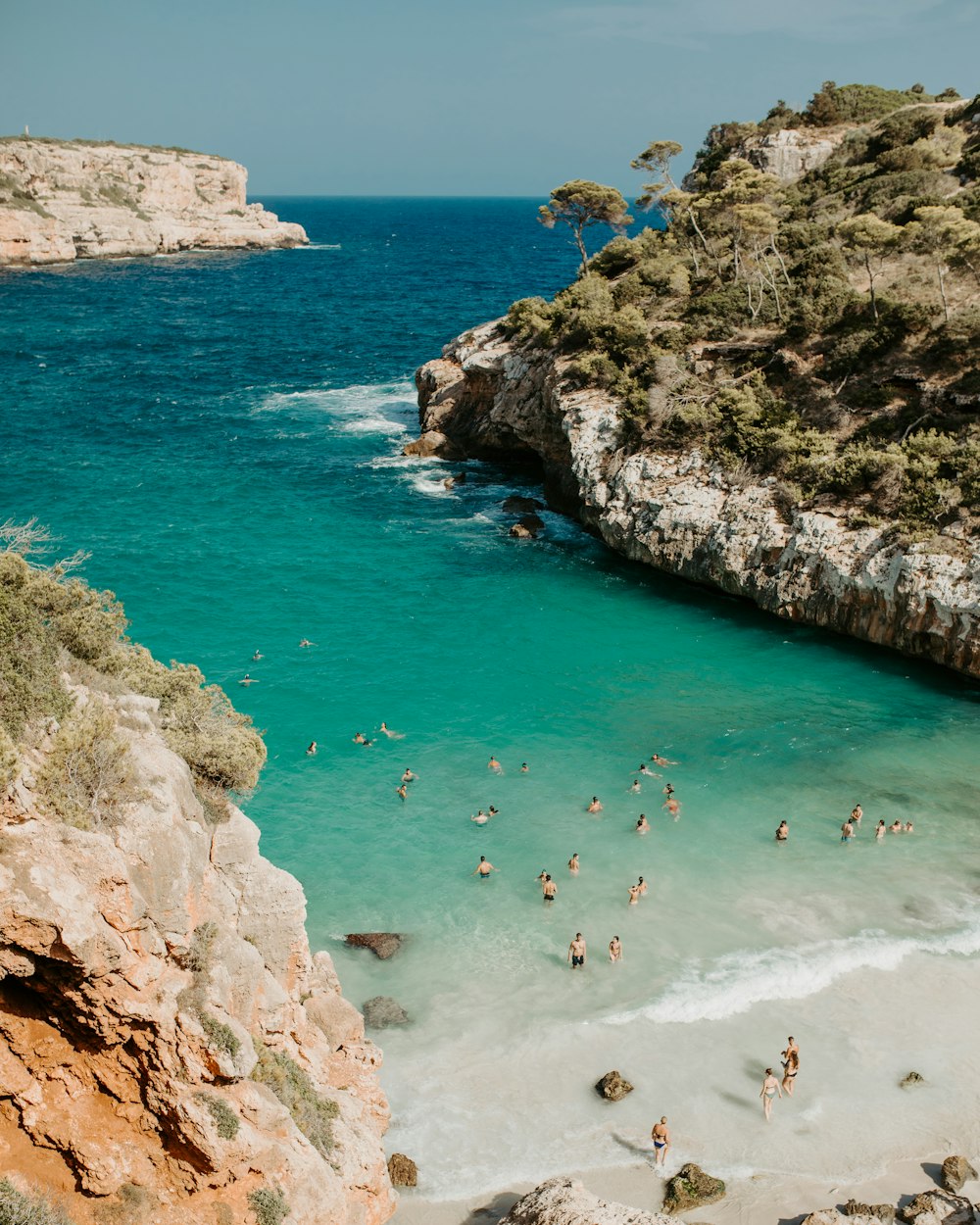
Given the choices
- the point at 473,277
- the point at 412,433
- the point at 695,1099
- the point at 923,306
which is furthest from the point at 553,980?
the point at 473,277

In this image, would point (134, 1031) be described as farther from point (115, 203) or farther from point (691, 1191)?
point (115, 203)

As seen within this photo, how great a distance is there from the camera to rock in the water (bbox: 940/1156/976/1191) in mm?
17250

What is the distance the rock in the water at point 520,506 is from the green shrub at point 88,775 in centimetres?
3879

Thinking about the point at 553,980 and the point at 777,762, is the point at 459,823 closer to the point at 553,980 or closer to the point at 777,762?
the point at 553,980

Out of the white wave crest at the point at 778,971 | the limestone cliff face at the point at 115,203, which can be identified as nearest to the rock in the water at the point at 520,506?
the white wave crest at the point at 778,971

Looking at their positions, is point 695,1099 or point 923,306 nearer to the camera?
point 695,1099

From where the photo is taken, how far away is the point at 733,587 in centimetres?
3991

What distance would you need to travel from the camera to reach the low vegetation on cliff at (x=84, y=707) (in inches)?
469

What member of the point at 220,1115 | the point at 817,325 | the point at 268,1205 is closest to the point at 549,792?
the point at 268,1205

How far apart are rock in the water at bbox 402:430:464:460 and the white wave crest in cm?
4161

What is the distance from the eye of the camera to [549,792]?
29438mm

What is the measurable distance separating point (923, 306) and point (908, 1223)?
3719 centimetres

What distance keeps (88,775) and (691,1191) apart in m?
13.5

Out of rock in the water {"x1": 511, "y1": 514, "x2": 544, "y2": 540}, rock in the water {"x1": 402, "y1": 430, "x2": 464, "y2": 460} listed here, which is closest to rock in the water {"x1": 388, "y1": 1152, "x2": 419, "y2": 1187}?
rock in the water {"x1": 511, "y1": 514, "x2": 544, "y2": 540}
